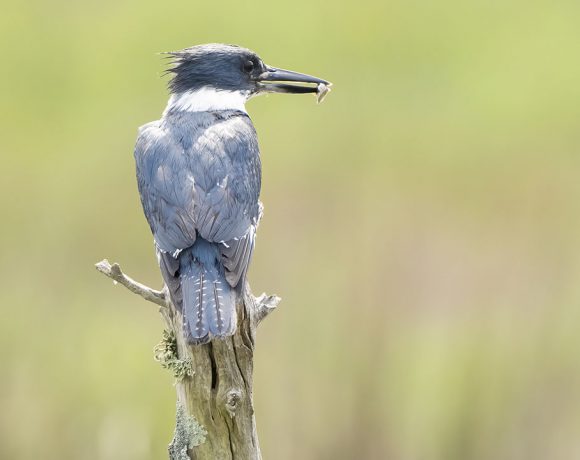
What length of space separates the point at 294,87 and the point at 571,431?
2166 mm

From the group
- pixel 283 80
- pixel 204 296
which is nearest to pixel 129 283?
pixel 204 296

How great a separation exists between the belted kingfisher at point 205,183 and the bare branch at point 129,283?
76 millimetres

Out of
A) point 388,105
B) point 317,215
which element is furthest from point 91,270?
A: point 388,105

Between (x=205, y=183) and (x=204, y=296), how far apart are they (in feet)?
2.15

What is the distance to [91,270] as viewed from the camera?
26.8 feet

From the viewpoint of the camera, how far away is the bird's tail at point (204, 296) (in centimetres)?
522

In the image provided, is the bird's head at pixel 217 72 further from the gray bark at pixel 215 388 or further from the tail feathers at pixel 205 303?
the gray bark at pixel 215 388

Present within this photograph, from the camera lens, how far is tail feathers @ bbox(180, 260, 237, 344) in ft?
17.1

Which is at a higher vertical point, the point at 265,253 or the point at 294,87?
the point at 294,87

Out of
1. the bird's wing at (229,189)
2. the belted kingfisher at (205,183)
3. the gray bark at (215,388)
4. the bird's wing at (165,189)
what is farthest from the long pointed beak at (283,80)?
the gray bark at (215,388)

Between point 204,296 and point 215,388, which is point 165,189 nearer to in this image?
point 204,296

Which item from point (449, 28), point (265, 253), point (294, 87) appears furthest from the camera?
point (449, 28)

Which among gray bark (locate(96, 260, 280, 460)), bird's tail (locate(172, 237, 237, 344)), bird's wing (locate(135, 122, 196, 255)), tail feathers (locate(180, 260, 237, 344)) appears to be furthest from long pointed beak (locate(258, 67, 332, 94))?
gray bark (locate(96, 260, 280, 460))

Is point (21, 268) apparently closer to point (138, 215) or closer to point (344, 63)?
point (138, 215)
